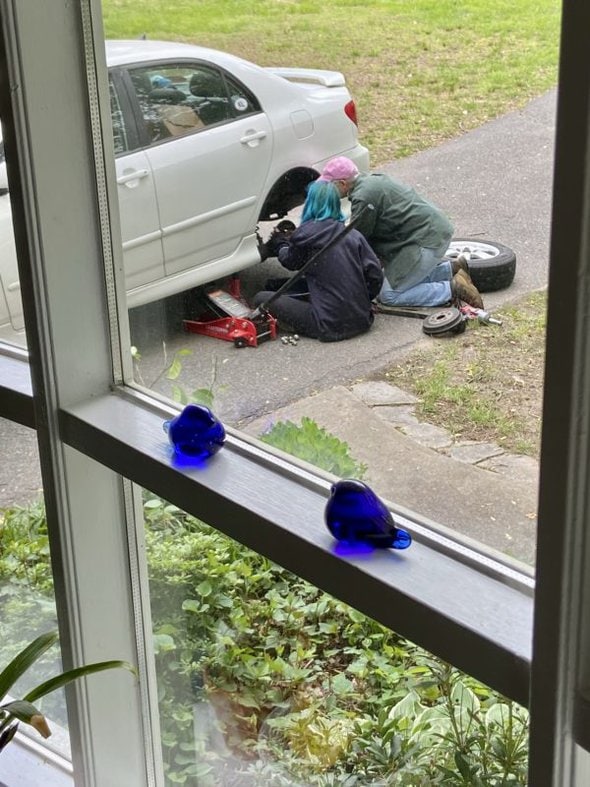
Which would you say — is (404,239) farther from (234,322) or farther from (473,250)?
(234,322)

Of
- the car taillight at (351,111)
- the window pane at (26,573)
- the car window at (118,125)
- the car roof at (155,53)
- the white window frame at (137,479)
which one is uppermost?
the car roof at (155,53)

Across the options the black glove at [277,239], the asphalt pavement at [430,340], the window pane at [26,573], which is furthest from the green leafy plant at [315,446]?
the window pane at [26,573]

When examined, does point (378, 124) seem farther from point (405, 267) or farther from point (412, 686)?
point (412, 686)

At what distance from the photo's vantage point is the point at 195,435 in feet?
4.80

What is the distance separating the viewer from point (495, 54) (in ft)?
3.68

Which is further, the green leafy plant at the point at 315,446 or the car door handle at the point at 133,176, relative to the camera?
the car door handle at the point at 133,176

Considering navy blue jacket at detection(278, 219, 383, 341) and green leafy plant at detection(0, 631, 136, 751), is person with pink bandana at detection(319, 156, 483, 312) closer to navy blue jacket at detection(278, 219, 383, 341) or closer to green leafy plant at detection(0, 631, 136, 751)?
navy blue jacket at detection(278, 219, 383, 341)

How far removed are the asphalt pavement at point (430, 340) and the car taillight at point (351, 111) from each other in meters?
0.09

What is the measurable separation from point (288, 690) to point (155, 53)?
945mm

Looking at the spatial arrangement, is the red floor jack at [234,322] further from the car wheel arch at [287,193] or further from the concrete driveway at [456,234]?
the car wheel arch at [287,193]

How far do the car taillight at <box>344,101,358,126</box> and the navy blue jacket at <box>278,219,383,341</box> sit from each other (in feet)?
0.42

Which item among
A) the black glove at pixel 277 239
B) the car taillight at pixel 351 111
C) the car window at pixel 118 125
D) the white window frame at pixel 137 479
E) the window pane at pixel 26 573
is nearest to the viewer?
the white window frame at pixel 137 479

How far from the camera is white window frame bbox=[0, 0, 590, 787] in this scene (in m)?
0.92

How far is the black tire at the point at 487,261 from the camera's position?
3.78ft
